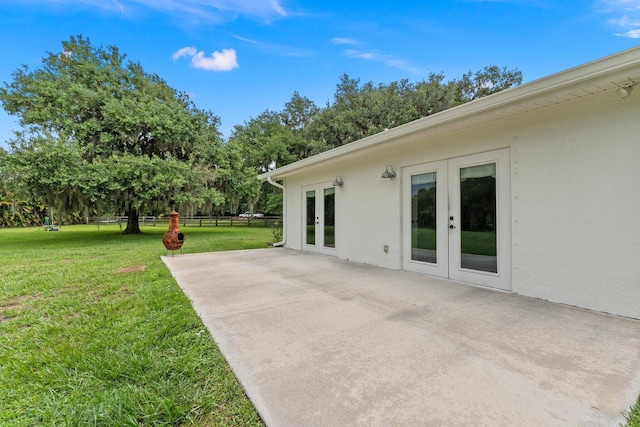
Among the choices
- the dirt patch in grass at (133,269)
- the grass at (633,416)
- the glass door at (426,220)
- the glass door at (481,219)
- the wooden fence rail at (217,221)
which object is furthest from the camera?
the wooden fence rail at (217,221)

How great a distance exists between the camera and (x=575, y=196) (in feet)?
10.5

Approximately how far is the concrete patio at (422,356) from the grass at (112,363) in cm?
19

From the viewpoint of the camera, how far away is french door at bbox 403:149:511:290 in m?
3.89

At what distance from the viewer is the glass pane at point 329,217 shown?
23.4 ft

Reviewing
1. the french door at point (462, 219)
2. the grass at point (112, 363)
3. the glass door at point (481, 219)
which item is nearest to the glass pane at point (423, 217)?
the french door at point (462, 219)

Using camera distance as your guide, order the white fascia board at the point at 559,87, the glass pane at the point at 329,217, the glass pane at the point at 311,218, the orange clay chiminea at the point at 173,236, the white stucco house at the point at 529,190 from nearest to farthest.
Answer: the white fascia board at the point at 559,87, the white stucco house at the point at 529,190, the orange clay chiminea at the point at 173,236, the glass pane at the point at 329,217, the glass pane at the point at 311,218

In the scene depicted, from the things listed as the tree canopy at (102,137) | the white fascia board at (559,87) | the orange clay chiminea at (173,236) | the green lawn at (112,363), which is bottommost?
the green lawn at (112,363)

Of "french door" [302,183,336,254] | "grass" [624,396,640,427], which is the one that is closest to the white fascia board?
"grass" [624,396,640,427]

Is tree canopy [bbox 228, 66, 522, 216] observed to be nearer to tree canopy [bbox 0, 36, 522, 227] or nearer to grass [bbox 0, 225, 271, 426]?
tree canopy [bbox 0, 36, 522, 227]

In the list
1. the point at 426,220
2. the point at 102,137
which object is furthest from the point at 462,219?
the point at 102,137

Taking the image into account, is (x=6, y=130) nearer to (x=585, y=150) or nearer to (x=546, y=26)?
(x=585, y=150)

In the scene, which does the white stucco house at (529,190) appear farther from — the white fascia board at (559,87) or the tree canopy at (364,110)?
the tree canopy at (364,110)

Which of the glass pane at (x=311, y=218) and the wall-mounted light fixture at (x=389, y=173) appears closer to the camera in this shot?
the wall-mounted light fixture at (x=389, y=173)

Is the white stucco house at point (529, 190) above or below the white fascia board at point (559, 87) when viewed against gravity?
below
